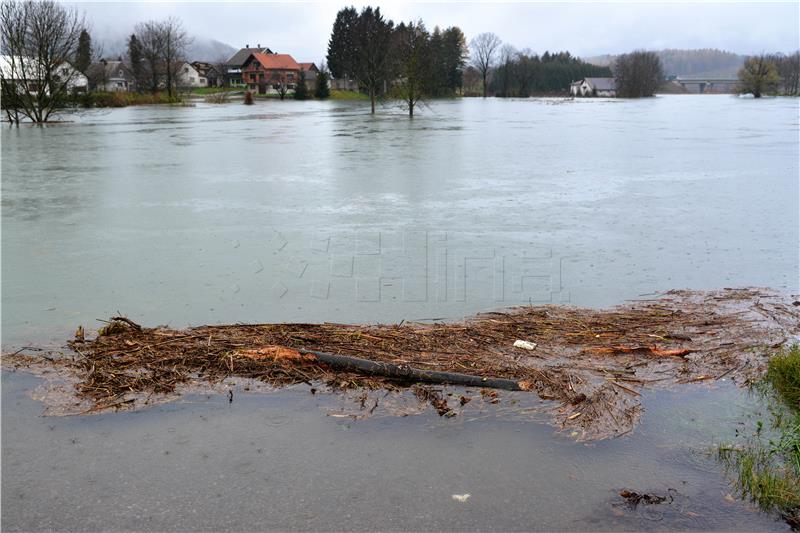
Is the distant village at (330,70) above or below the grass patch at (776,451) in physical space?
above

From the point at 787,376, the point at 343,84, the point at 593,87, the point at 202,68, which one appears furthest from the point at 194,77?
the point at 787,376

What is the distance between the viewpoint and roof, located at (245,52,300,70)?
79500 mm

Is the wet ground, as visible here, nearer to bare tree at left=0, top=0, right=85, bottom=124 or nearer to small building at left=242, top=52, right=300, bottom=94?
bare tree at left=0, top=0, right=85, bottom=124

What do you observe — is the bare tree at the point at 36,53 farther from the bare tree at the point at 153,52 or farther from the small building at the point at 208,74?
the small building at the point at 208,74

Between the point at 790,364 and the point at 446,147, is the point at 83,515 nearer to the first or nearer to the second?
the point at 790,364

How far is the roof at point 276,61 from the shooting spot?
79500mm

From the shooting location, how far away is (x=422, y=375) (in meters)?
3.29

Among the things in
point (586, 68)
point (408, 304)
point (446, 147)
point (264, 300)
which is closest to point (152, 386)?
point (264, 300)

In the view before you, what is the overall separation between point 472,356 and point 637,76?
77042 millimetres

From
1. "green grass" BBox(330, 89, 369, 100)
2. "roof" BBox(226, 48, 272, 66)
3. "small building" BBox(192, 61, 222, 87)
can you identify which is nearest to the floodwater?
"green grass" BBox(330, 89, 369, 100)

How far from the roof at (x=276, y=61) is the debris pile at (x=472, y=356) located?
79.4 m

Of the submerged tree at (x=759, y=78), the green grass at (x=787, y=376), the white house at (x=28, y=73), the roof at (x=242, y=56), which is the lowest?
the green grass at (x=787, y=376)

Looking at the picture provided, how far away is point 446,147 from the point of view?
14.9 m

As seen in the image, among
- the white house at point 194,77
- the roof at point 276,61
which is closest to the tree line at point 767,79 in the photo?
the roof at point 276,61
